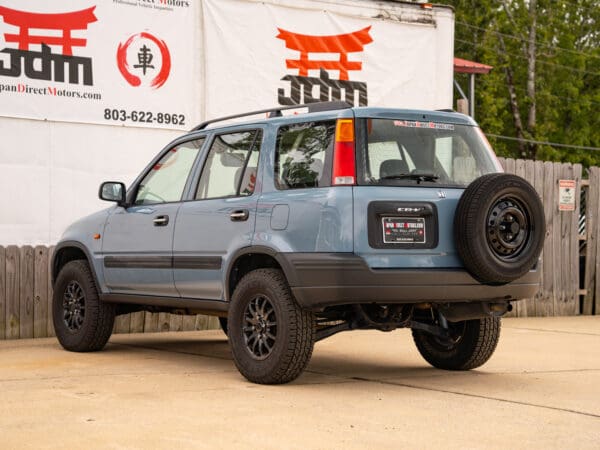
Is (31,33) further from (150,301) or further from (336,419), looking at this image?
(336,419)

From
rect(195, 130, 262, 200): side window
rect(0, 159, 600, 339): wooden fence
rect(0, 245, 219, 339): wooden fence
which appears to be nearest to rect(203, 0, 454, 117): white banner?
rect(0, 159, 600, 339): wooden fence

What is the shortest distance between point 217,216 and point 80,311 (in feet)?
7.89

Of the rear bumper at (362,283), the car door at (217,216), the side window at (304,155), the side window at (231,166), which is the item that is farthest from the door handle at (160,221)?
the rear bumper at (362,283)

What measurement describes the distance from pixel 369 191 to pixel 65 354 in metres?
3.88

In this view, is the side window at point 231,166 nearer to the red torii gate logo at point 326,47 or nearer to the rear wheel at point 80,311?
the rear wheel at point 80,311

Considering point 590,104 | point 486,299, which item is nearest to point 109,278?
point 486,299

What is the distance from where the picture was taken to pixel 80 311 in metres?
9.89

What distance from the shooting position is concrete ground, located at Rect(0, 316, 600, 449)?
18.5 ft

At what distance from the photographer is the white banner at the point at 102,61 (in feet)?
38.2

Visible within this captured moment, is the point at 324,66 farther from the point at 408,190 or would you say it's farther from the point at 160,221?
the point at 408,190

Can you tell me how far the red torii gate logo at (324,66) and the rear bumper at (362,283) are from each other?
668 cm

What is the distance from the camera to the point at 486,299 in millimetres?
7480

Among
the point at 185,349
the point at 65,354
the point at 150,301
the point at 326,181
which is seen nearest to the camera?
the point at 326,181

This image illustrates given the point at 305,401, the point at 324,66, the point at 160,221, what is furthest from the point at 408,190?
the point at 324,66
